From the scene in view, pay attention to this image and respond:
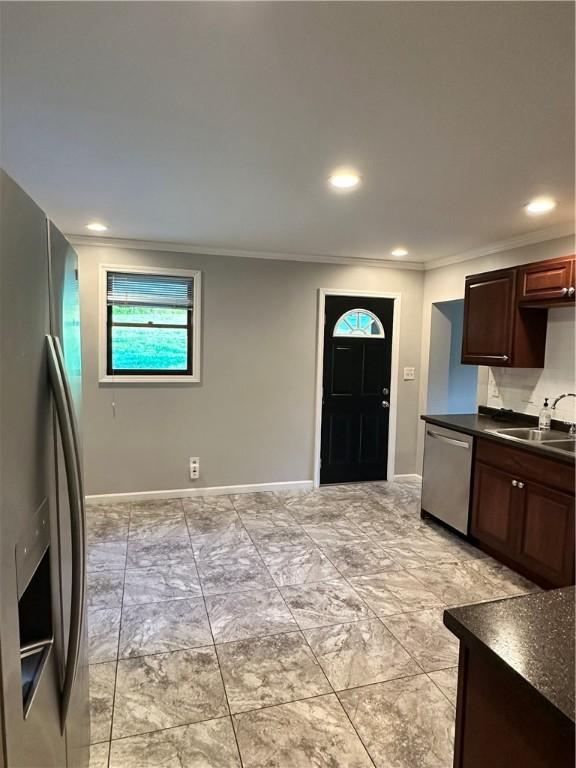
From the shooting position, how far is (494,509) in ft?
10.6

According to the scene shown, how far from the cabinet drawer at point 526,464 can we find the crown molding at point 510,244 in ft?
5.38

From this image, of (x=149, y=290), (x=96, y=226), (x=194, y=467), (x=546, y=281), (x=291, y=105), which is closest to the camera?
(x=291, y=105)

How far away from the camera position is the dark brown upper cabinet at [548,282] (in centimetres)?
299

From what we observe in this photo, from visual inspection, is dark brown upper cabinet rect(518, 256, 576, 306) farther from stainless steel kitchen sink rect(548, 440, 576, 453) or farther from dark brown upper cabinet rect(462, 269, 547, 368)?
stainless steel kitchen sink rect(548, 440, 576, 453)

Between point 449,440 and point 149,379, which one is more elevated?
point 149,379

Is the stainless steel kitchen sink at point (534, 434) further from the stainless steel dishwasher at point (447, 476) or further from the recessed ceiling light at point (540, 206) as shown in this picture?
the recessed ceiling light at point (540, 206)

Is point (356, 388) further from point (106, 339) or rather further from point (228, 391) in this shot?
point (106, 339)

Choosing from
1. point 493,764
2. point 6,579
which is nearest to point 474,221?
point 493,764

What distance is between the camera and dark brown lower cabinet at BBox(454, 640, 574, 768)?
0.77 metres

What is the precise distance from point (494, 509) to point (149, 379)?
10.3ft

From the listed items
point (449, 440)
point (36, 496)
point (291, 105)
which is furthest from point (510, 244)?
point (36, 496)

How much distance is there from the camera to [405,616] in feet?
8.46

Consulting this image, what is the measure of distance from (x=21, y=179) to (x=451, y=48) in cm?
239

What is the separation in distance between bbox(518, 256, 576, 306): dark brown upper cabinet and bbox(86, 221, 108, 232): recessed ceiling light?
130 inches
